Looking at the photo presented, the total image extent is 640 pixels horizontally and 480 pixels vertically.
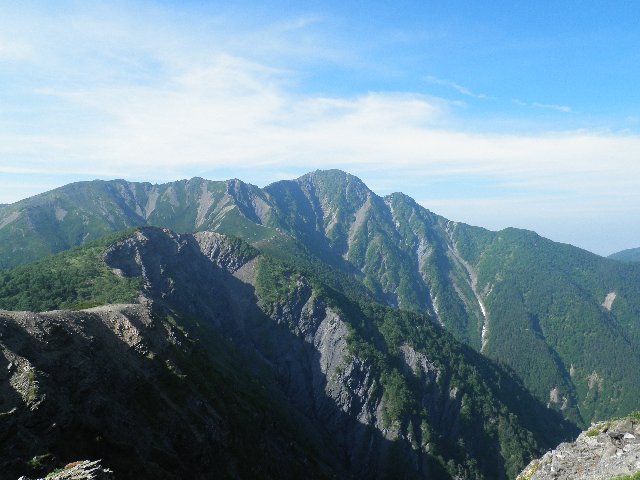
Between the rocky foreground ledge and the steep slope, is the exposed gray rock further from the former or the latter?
the rocky foreground ledge

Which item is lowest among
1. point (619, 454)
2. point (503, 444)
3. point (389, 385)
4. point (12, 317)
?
point (503, 444)

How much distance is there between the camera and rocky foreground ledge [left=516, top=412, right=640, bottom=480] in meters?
33.5

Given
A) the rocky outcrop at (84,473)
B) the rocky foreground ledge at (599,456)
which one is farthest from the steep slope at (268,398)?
the rocky foreground ledge at (599,456)

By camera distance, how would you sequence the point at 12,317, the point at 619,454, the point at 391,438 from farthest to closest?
the point at 391,438 → the point at 12,317 → the point at 619,454

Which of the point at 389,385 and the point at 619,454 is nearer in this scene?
the point at 619,454

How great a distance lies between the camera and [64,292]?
505 feet

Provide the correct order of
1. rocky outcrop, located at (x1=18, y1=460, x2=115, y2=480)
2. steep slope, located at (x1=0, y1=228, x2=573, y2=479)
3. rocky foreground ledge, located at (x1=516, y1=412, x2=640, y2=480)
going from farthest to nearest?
steep slope, located at (x1=0, y1=228, x2=573, y2=479)
rocky foreground ledge, located at (x1=516, y1=412, x2=640, y2=480)
rocky outcrop, located at (x1=18, y1=460, x2=115, y2=480)

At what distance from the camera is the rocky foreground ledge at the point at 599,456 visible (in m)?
33.5

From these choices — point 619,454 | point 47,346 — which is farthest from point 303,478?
point 619,454

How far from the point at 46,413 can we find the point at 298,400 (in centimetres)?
14848

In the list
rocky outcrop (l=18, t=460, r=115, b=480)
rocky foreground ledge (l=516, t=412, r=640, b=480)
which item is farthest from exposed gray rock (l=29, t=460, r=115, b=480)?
rocky foreground ledge (l=516, t=412, r=640, b=480)

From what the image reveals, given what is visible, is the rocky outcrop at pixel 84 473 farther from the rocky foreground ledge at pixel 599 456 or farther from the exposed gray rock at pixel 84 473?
the rocky foreground ledge at pixel 599 456

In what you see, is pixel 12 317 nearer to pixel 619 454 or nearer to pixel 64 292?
pixel 619 454

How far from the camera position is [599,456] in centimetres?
3703
